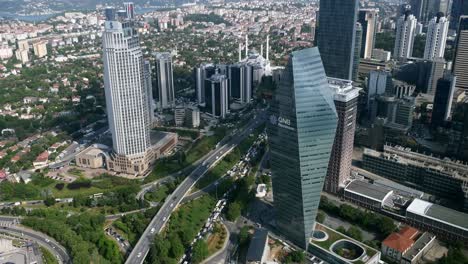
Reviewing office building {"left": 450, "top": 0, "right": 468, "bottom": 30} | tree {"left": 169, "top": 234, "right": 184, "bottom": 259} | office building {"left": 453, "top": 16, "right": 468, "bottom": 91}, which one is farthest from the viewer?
office building {"left": 450, "top": 0, "right": 468, "bottom": 30}

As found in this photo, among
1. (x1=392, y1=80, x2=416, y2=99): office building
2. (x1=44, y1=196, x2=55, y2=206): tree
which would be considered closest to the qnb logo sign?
(x1=44, y1=196, x2=55, y2=206): tree

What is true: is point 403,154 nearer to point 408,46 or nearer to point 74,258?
point 74,258

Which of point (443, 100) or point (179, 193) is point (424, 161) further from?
point (179, 193)

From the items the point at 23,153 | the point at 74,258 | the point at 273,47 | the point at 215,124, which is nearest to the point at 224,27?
the point at 273,47

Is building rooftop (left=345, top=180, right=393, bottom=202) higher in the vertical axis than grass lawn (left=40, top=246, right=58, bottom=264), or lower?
higher

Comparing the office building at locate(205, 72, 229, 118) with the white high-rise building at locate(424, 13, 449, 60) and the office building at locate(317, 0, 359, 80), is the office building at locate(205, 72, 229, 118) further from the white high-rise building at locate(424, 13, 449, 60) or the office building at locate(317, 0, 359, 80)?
the white high-rise building at locate(424, 13, 449, 60)

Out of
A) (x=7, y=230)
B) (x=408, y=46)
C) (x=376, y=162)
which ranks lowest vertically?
(x=7, y=230)

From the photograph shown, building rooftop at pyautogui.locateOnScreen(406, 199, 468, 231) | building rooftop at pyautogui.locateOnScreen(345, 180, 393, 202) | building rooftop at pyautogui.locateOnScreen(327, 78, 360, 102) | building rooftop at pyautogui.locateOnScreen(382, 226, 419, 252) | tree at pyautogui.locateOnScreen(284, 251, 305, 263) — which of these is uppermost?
building rooftop at pyautogui.locateOnScreen(327, 78, 360, 102)
